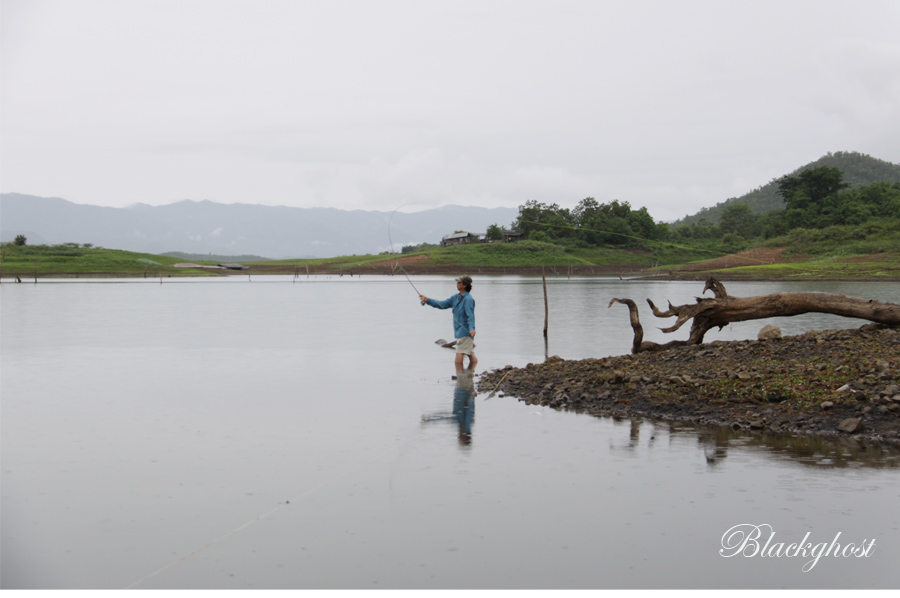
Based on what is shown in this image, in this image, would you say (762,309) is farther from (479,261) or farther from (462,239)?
(462,239)

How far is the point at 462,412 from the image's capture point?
12828mm

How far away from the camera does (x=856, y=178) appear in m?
175

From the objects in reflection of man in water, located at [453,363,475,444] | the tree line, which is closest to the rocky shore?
reflection of man in water, located at [453,363,475,444]

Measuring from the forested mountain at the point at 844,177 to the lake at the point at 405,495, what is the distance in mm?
166693

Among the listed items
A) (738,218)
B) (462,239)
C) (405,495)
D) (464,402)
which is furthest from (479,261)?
(405,495)

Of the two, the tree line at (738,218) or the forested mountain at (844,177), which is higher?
the forested mountain at (844,177)

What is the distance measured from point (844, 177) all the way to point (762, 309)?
18077 cm

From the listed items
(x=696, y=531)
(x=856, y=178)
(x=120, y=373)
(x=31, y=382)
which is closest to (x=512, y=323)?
(x=120, y=373)

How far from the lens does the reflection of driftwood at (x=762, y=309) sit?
49.2 ft

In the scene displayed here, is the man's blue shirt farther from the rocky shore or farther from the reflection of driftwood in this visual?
the reflection of driftwood

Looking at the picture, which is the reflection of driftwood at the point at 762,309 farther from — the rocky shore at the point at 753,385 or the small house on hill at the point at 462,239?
the small house on hill at the point at 462,239

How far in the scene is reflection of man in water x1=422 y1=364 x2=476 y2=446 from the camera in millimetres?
11289

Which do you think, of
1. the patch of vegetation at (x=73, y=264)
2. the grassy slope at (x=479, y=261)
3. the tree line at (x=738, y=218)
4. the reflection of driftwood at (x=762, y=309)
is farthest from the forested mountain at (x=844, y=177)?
the reflection of driftwood at (x=762, y=309)

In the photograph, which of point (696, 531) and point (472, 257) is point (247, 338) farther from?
point (472, 257)
